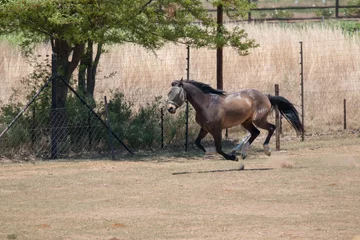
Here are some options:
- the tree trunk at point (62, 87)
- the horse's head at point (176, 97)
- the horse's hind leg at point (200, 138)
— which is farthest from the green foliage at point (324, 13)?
the horse's head at point (176, 97)

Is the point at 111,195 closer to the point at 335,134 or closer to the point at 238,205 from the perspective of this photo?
the point at 238,205

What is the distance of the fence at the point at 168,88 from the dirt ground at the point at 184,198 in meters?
1.23

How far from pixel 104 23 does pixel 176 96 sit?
3.21m

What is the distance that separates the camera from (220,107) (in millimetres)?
17281

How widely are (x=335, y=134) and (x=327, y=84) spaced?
3282mm

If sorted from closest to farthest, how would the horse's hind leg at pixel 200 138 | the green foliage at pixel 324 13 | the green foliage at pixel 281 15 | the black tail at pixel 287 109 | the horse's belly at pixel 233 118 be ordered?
the horse's hind leg at pixel 200 138
the horse's belly at pixel 233 118
the black tail at pixel 287 109
the green foliage at pixel 281 15
the green foliage at pixel 324 13

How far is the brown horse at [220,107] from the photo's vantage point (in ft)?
55.9

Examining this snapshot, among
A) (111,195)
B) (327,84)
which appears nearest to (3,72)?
(327,84)

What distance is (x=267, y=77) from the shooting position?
1052 inches

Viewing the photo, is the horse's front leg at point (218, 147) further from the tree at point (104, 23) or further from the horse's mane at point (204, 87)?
the tree at point (104, 23)

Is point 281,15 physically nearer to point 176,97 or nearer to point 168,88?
point 168,88

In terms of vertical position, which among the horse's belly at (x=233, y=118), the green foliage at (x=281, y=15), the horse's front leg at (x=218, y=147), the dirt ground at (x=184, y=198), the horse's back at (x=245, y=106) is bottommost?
the dirt ground at (x=184, y=198)

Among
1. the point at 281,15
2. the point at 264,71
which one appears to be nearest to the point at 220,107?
the point at 264,71

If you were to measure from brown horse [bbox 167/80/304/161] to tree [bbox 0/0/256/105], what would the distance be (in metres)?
2.48
